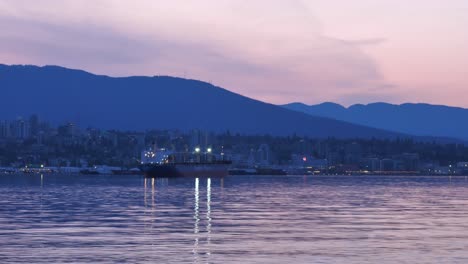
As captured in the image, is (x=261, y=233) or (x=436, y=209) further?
(x=436, y=209)

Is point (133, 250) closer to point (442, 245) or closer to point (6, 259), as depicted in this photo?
point (6, 259)

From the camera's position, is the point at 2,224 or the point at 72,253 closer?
the point at 72,253

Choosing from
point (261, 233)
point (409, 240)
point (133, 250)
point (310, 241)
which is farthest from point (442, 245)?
point (133, 250)

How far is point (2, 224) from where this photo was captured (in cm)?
5012

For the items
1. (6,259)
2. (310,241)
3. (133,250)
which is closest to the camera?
(6,259)

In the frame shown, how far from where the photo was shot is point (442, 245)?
4038cm

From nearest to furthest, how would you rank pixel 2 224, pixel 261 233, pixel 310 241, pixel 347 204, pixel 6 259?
pixel 6 259, pixel 310 241, pixel 261 233, pixel 2 224, pixel 347 204

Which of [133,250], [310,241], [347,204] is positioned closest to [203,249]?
[133,250]

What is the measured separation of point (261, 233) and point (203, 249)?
Answer: 7.11 m

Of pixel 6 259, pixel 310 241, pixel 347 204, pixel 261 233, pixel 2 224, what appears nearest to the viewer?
pixel 6 259

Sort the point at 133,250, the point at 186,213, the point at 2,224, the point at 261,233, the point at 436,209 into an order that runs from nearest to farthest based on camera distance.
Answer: the point at 133,250 < the point at 261,233 < the point at 2,224 < the point at 186,213 < the point at 436,209

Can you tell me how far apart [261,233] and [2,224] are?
13.0 m

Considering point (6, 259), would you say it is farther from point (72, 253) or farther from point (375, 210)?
point (375, 210)

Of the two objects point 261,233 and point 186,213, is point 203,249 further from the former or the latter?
point 186,213
